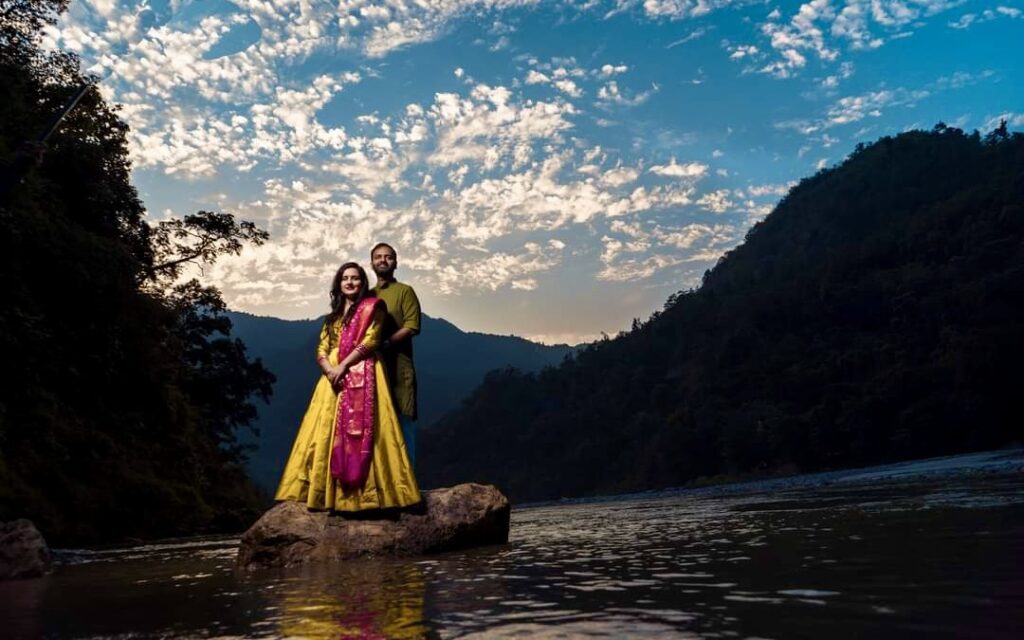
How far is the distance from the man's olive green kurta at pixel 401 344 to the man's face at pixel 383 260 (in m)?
0.15

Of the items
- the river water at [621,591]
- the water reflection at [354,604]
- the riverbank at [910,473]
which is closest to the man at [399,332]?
the river water at [621,591]

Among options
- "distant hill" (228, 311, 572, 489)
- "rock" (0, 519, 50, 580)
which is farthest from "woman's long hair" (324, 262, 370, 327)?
"distant hill" (228, 311, 572, 489)

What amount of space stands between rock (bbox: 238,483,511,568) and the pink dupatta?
351 millimetres

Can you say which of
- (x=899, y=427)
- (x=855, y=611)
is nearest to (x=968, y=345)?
(x=899, y=427)

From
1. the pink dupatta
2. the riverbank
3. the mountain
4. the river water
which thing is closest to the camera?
the river water

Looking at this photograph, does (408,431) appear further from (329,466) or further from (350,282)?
(350,282)

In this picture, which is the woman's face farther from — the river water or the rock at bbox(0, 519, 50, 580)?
the rock at bbox(0, 519, 50, 580)

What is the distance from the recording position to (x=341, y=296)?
6.81 meters

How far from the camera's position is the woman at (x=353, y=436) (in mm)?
6250

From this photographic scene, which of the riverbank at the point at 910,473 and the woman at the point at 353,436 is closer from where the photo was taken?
the woman at the point at 353,436

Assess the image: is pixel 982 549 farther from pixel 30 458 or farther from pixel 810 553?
pixel 30 458

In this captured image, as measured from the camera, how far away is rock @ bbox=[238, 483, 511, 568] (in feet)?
19.8

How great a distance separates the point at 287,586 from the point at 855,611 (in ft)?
10.0

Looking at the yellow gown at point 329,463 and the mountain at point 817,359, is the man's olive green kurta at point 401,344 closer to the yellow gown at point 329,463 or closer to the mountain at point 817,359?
the yellow gown at point 329,463
